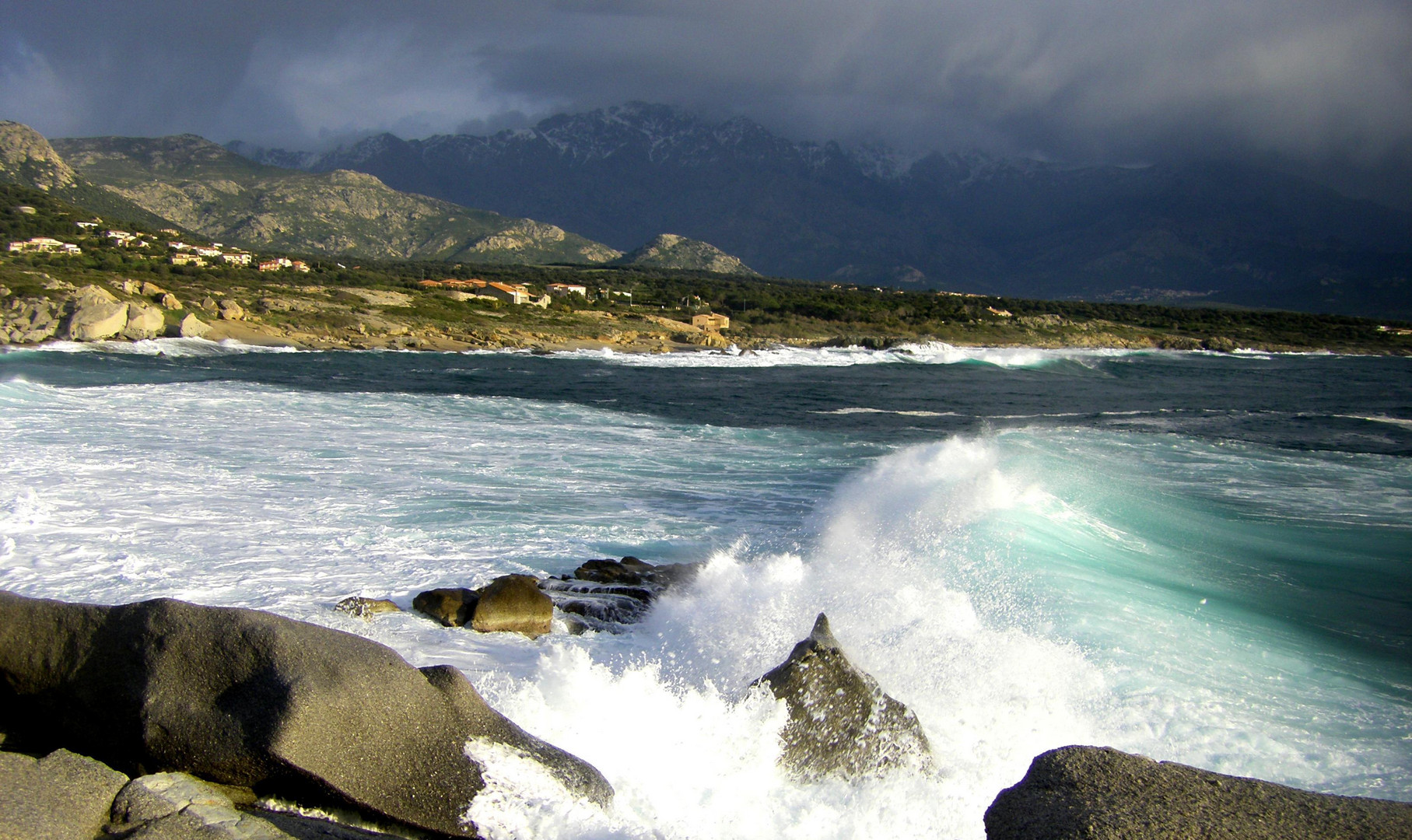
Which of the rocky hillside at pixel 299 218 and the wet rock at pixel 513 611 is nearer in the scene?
the wet rock at pixel 513 611

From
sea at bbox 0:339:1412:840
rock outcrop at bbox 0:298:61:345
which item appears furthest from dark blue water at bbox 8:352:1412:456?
rock outcrop at bbox 0:298:61:345

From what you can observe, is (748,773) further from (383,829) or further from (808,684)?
(383,829)

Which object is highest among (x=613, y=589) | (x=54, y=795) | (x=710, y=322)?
(x=710, y=322)

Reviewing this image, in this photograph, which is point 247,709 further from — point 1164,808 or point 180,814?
point 1164,808

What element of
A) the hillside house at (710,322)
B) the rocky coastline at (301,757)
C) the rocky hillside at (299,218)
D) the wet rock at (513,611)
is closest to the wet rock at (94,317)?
the hillside house at (710,322)

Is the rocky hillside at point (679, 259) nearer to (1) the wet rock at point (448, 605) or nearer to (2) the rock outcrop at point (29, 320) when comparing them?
(2) the rock outcrop at point (29, 320)

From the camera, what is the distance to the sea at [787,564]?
565cm

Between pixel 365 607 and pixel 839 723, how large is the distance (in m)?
4.70

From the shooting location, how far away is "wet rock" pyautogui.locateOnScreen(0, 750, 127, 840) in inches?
136

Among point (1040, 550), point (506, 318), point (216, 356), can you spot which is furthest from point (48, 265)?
point (1040, 550)

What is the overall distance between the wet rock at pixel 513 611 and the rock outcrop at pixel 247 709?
9.31 ft

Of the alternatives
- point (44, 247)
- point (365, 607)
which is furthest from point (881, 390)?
point (44, 247)

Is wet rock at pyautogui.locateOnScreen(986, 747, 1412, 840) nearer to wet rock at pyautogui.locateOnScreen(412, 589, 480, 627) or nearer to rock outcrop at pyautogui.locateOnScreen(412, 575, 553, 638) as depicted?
rock outcrop at pyautogui.locateOnScreen(412, 575, 553, 638)

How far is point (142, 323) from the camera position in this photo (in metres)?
46.6
